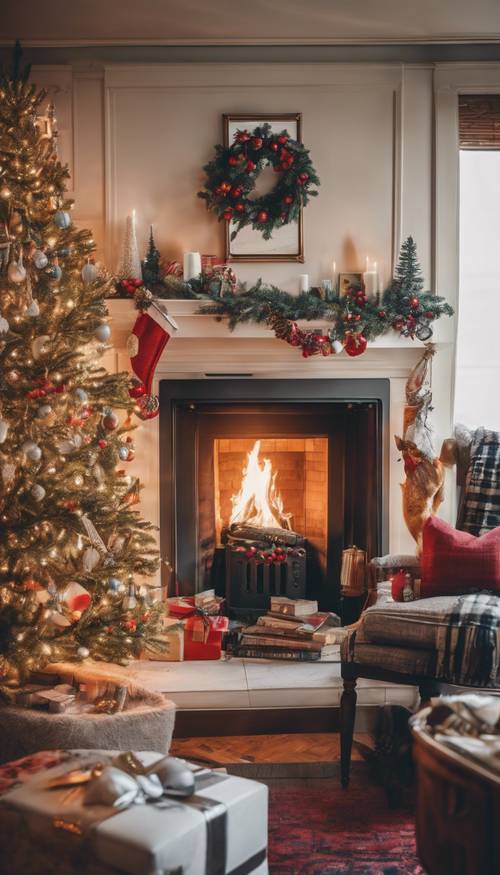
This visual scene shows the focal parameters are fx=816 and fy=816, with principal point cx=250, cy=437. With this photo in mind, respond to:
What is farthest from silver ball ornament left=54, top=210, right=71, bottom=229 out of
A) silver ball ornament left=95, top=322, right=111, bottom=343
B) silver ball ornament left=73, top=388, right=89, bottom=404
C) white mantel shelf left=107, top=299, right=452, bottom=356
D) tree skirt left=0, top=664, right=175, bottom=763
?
tree skirt left=0, top=664, right=175, bottom=763

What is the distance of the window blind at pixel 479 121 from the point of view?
3.81m

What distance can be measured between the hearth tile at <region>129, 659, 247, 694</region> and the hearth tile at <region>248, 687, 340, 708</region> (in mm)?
71

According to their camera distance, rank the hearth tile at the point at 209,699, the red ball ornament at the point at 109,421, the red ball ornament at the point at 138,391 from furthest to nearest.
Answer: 1. the red ball ornament at the point at 138,391
2. the hearth tile at the point at 209,699
3. the red ball ornament at the point at 109,421

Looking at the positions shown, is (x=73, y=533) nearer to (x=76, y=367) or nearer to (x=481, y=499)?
(x=76, y=367)

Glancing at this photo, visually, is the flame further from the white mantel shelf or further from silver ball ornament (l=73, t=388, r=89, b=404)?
silver ball ornament (l=73, t=388, r=89, b=404)

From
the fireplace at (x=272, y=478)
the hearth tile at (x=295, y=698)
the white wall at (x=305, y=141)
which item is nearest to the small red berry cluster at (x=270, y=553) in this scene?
the fireplace at (x=272, y=478)

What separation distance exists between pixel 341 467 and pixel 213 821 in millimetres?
2393

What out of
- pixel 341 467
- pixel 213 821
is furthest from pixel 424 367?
pixel 213 821

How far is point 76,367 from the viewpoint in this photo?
110 inches

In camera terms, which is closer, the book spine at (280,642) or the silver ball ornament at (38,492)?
the silver ball ornament at (38,492)

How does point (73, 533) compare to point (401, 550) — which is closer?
point (73, 533)

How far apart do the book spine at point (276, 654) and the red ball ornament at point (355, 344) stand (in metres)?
1.30

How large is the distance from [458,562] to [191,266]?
1774 mm

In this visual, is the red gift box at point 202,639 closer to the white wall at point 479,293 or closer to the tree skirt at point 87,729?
the tree skirt at point 87,729
